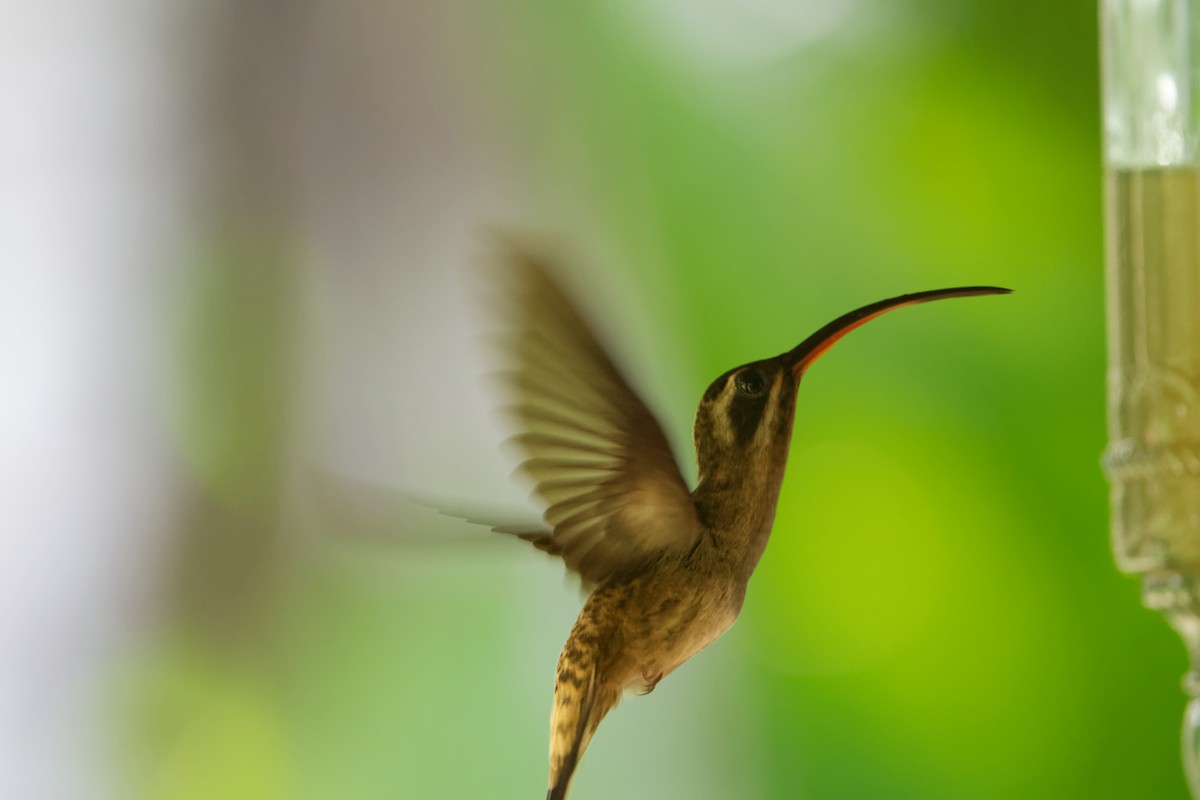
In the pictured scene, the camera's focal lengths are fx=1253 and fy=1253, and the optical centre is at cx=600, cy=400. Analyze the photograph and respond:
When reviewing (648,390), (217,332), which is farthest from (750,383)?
(217,332)

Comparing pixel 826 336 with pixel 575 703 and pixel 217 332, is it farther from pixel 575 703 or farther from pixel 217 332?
pixel 217 332

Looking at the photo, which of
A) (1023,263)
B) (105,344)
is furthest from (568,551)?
(1023,263)

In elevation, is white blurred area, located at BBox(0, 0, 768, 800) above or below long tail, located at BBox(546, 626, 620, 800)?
above

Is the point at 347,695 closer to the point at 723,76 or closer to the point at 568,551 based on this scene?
the point at 568,551

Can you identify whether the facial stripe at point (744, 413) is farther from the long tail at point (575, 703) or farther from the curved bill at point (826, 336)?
the long tail at point (575, 703)

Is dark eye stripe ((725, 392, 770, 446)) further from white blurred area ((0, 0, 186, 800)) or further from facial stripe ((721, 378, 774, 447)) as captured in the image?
white blurred area ((0, 0, 186, 800))

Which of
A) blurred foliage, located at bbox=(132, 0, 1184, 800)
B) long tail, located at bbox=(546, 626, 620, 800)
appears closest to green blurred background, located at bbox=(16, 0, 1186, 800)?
blurred foliage, located at bbox=(132, 0, 1184, 800)

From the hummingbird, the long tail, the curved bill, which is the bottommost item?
Answer: the long tail
